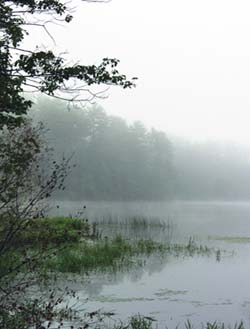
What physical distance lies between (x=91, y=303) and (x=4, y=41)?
626cm

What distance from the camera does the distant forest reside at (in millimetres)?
74625

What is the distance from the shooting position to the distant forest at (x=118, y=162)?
7462 centimetres

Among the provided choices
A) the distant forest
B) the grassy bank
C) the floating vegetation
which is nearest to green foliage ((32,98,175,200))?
the distant forest

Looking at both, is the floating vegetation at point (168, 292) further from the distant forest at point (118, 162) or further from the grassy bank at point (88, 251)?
the distant forest at point (118, 162)

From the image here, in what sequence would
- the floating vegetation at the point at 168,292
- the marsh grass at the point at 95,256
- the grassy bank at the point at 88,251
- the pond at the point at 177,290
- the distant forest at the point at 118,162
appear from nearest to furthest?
the pond at the point at 177,290
the floating vegetation at the point at 168,292
the grassy bank at the point at 88,251
the marsh grass at the point at 95,256
the distant forest at the point at 118,162

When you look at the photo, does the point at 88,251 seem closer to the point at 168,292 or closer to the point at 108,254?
the point at 108,254

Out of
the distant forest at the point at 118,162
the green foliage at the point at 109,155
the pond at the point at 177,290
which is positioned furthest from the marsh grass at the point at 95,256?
the green foliage at the point at 109,155

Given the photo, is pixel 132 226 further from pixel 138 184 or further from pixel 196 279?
pixel 138 184

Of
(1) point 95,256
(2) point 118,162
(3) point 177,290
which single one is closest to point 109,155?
(2) point 118,162

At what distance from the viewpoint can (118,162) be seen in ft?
281

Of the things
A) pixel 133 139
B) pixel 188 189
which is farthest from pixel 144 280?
pixel 188 189

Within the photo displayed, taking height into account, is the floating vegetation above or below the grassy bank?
below

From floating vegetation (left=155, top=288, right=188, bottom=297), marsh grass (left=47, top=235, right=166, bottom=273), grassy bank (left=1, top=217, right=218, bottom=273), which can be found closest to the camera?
floating vegetation (left=155, top=288, right=188, bottom=297)

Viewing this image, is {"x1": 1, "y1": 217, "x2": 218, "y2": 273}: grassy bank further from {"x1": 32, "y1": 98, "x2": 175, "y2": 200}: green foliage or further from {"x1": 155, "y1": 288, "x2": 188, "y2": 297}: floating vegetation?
{"x1": 32, "y1": 98, "x2": 175, "y2": 200}: green foliage
